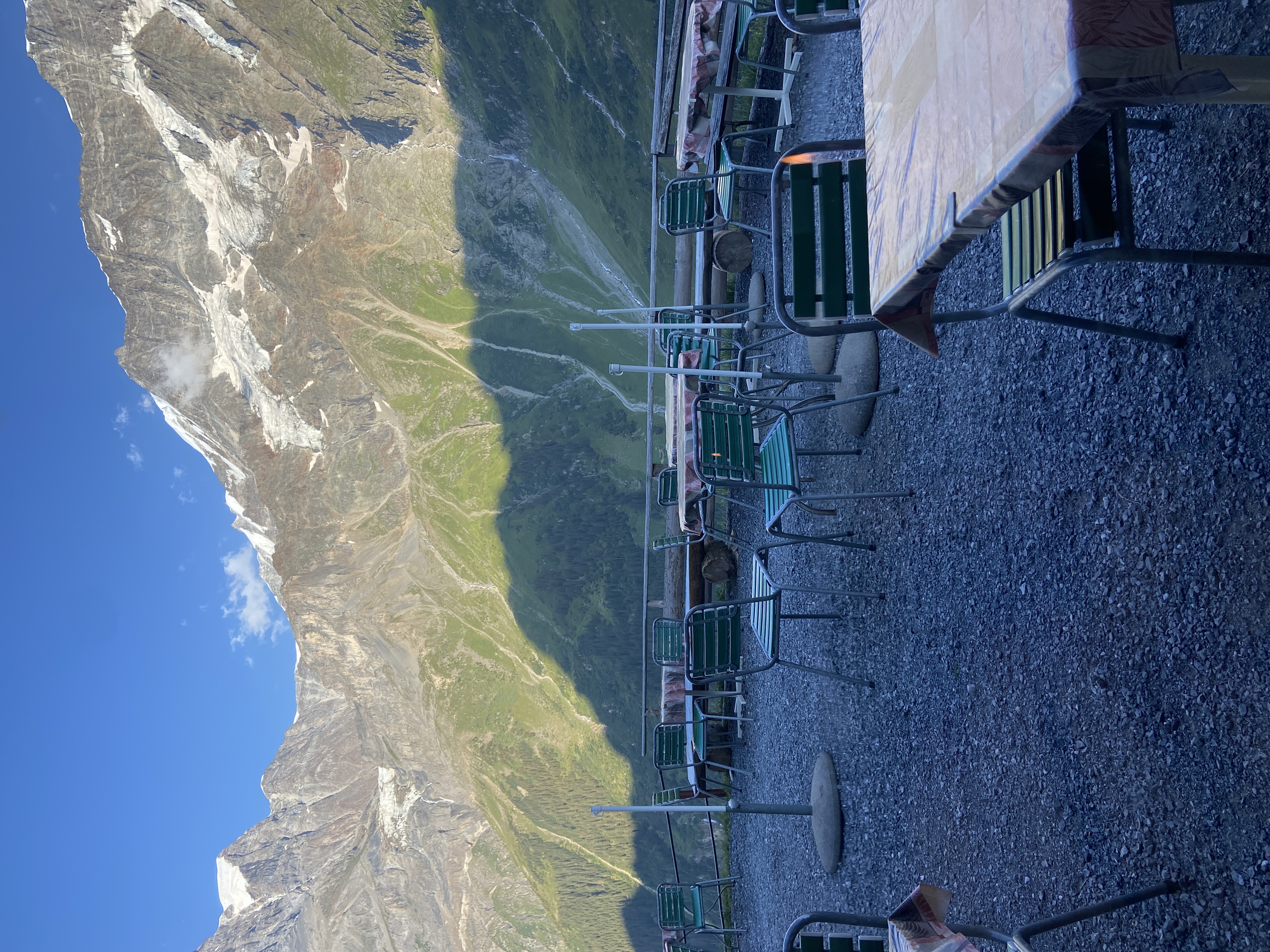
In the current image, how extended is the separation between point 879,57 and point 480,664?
54142 mm

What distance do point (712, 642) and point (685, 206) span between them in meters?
5.55

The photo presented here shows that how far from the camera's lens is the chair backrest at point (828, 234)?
11.0 ft

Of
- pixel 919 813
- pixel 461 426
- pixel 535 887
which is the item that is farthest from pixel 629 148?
pixel 535 887

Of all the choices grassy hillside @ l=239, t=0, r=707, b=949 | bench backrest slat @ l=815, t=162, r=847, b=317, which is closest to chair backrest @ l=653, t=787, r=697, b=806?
bench backrest slat @ l=815, t=162, r=847, b=317

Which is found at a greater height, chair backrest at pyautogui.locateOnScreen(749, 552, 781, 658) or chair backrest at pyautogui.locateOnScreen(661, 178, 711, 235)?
chair backrest at pyautogui.locateOnScreen(661, 178, 711, 235)

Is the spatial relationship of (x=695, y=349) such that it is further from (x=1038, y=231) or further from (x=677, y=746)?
(x=1038, y=231)

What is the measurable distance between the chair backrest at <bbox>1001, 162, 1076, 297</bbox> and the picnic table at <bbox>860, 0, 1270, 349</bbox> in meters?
0.32

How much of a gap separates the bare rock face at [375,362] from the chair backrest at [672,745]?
3418cm

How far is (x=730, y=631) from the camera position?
848 centimetres

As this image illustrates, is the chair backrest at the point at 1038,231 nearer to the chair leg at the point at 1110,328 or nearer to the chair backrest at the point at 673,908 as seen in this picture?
the chair leg at the point at 1110,328

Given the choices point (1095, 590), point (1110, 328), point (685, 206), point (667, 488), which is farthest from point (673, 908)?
point (1110, 328)

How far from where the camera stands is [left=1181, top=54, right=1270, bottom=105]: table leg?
68.7 inches

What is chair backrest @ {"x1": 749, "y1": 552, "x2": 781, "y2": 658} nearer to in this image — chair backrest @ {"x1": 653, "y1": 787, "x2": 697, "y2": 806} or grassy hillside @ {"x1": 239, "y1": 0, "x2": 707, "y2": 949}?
chair backrest @ {"x1": 653, "y1": 787, "x2": 697, "y2": 806}

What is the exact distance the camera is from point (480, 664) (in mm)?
53656
